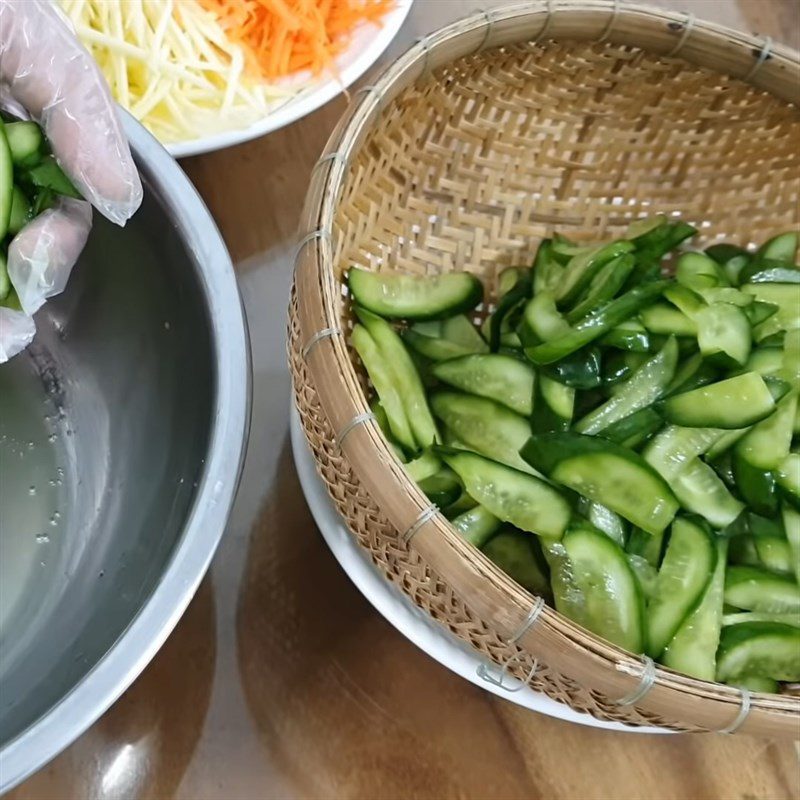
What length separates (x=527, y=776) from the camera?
72cm

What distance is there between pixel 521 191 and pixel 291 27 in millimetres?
315

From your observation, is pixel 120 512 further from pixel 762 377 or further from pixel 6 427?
pixel 762 377

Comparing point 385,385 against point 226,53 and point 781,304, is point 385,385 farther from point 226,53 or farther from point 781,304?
point 226,53

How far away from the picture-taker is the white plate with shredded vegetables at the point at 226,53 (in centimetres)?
88

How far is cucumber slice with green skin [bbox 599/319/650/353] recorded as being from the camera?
0.71 m

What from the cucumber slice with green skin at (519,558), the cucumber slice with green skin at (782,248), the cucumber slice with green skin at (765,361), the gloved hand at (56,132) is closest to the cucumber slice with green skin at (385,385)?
the cucumber slice with green skin at (519,558)

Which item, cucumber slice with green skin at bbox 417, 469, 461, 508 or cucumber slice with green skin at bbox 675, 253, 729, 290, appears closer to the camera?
cucumber slice with green skin at bbox 417, 469, 461, 508

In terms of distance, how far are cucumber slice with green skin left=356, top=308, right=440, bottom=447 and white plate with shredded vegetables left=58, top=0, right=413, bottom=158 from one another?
0.30m

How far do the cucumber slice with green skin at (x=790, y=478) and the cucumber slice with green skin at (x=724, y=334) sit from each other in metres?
0.10

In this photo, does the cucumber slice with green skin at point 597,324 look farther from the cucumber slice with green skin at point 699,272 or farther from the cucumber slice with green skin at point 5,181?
the cucumber slice with green skin at point 5,181

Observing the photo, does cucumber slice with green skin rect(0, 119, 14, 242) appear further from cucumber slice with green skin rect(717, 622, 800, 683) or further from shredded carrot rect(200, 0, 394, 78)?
cucumber slice with green skin rect(717, 622, 800, 683)

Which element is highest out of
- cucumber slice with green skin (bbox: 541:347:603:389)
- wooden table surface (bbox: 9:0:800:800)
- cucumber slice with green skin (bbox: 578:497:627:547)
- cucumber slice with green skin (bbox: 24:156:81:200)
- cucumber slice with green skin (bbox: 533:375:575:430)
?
cucumber slice with green skin (bbox: 24:156:81:200)

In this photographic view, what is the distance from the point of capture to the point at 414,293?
75 cm

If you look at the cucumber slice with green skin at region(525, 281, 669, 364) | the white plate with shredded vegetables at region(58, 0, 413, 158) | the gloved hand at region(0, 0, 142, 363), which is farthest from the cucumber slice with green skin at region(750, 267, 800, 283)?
the gloved hand at region(0, 0, 142, 363)
